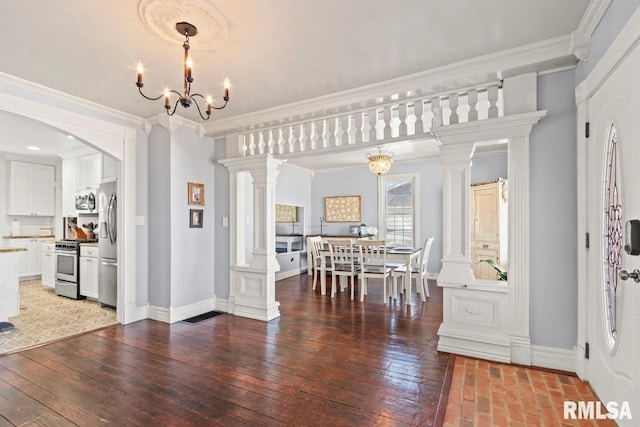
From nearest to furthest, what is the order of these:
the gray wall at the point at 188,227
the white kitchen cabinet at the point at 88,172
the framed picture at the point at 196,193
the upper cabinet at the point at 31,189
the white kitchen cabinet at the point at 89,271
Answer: the gray wall at the point at 188,227 → the framed picture at the point at 196,193 → the white kitchen cabinet at the point at 89,271 → the white kitchen cabinet at the point at 88,172 → the upper cabinet at the point at 31,189

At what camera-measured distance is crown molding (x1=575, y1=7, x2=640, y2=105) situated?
1500 mm

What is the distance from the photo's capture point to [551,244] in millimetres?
2525

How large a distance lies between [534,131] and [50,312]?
600cm

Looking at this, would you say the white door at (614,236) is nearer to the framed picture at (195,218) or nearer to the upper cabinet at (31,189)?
the framed picture at (195,218)

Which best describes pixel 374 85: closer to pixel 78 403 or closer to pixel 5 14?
pixel 5 14

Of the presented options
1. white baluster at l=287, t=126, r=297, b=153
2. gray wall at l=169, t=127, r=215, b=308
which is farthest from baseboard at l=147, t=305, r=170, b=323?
white baluster at l=287, t=126, r=297, b=153

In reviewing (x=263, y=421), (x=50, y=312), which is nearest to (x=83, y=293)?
(x=50, y=312)

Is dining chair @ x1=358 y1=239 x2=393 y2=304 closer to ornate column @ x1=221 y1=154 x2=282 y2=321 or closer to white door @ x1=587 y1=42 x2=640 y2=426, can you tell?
ornate column @ x1=221 y1=154 x2=282 y2=321

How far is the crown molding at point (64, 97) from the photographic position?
9.28ft

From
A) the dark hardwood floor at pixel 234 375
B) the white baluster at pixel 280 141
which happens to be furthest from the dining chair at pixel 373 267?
the white baluster at pixel 280 141

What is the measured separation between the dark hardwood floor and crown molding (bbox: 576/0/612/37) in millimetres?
2691

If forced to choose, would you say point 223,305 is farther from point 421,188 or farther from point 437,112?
point 421,188

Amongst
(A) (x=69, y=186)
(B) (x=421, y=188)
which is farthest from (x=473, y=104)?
(A) (x=69, y=186)

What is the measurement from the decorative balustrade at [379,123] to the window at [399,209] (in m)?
3.23
